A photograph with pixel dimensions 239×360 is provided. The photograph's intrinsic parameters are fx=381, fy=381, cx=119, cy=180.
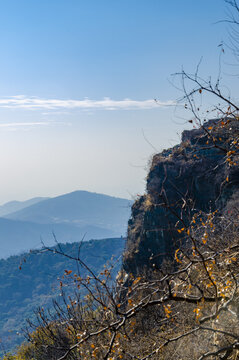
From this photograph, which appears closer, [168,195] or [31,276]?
[168,195]

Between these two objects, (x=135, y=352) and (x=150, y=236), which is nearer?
(x=135, y=352)

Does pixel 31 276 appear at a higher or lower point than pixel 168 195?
lower

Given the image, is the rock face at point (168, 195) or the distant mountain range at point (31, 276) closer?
the rock face at point (168, 195)

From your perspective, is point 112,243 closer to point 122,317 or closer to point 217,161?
point 217,161

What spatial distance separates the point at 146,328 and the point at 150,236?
57.2ft

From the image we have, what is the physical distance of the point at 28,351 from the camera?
61.7ft

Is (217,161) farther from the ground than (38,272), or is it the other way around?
(217,161)

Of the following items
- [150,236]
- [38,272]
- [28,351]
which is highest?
[150,236]

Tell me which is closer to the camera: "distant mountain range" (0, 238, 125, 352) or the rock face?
the rock face

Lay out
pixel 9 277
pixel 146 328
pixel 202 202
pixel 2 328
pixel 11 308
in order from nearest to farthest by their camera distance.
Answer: pixel 146 328 < pixel 202 202 < pixel 2 328 < pixel 11 308 < pixel 9 277

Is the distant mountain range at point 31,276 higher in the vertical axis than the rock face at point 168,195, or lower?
lower

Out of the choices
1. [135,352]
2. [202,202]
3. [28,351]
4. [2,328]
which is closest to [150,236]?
[202,202]

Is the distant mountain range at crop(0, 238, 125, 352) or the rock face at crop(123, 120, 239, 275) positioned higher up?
the rock face at crop(123, 120, 239, 275)

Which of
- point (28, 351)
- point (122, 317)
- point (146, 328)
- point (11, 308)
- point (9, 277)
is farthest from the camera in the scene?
point (9, 277)
